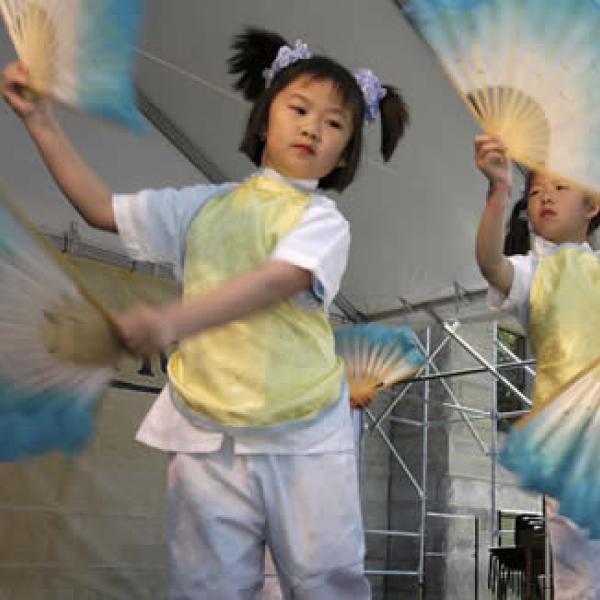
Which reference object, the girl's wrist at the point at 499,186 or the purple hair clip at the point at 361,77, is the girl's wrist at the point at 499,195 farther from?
the purple hair clip at the point at 361,77

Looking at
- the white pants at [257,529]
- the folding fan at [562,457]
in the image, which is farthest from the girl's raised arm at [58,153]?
the folding fan at [562,457]

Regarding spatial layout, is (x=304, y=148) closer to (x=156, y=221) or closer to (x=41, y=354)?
(x=156, y=221)

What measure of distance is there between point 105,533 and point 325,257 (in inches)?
99.0

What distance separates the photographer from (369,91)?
1.32m

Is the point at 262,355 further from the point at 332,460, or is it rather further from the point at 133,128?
the point at 133,128

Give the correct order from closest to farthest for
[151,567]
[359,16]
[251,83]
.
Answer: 1. [251,83]
2. [359,16]
3. [151,567]

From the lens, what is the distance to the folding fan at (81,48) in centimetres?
101

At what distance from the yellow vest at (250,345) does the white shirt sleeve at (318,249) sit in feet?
0.09

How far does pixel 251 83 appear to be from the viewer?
145 cm

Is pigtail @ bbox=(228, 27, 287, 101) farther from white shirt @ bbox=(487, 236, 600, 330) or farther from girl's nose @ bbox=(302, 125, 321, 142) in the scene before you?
white shirt @ bbox=(487, 236, 600, 330)

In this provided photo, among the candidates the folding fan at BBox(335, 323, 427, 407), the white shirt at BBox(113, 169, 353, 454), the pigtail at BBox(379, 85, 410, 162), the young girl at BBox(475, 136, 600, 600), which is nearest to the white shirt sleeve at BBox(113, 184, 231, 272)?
the white shirt at BBox(113, 169, 353, 454)

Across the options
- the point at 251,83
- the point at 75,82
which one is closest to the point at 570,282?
the point at 251,83

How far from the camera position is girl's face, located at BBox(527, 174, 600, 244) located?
1.59 meters

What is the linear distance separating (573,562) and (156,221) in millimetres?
902
